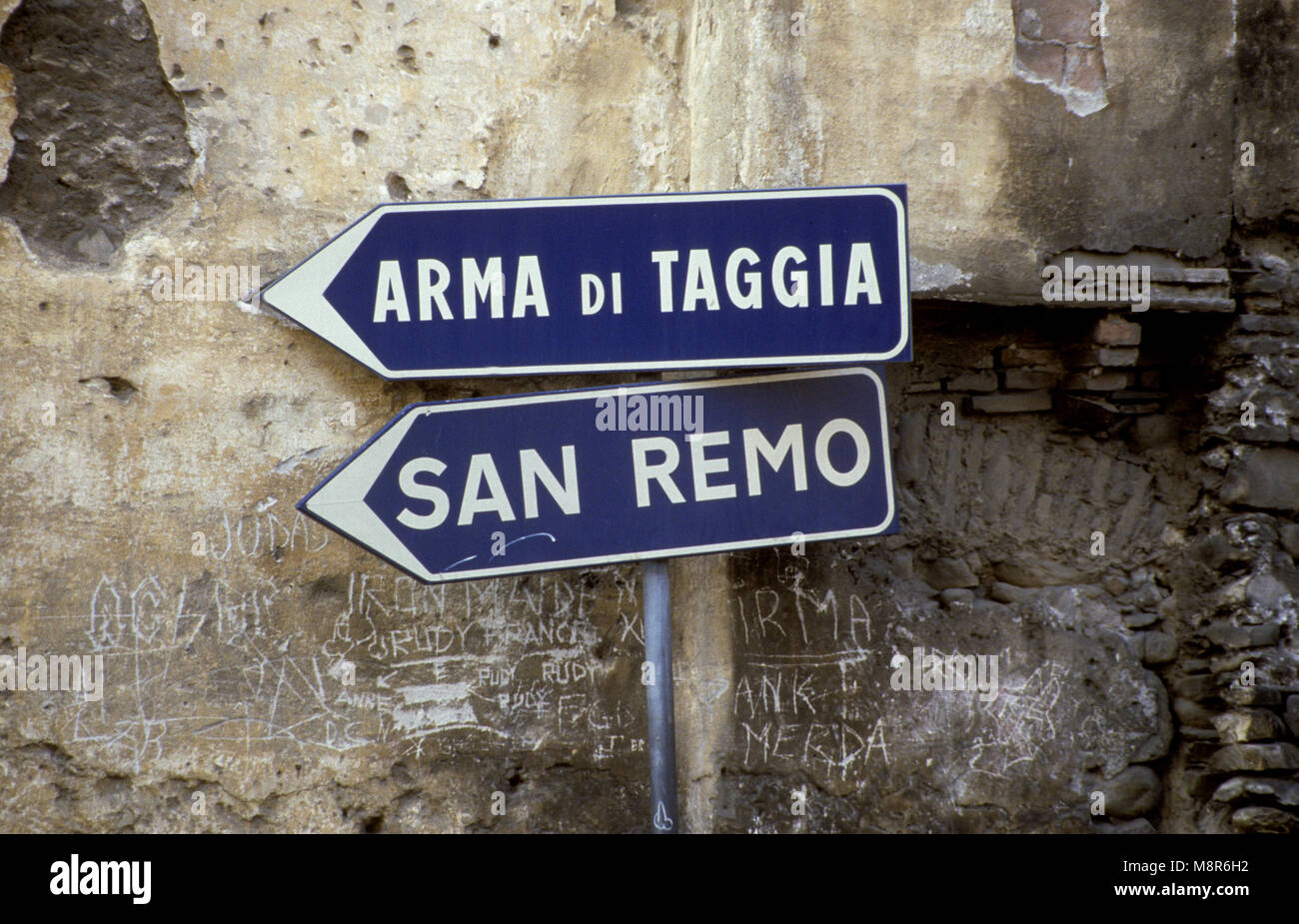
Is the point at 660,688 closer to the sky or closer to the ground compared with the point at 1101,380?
closer to the ground

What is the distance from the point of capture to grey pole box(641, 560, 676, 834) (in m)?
2.08

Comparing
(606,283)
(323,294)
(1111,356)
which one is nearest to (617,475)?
(606,283)

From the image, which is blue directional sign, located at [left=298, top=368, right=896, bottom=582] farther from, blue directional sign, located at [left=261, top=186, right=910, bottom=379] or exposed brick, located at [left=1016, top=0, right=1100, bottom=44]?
exposed brick, located at [left=1016, top=0, right=1100, bottom=44]

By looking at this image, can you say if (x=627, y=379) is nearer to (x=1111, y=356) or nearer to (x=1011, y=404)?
(x=1011, y=404)

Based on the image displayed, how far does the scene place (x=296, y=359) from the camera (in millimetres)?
2465

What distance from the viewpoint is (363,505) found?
6.37 ft

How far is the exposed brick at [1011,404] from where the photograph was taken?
276cm

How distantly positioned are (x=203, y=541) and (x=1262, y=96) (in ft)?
10.1

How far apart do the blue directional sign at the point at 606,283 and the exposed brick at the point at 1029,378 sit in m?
0.85

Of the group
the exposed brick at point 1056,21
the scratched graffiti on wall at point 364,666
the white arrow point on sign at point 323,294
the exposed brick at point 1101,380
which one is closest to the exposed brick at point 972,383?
the exposed brick at point 1101,380

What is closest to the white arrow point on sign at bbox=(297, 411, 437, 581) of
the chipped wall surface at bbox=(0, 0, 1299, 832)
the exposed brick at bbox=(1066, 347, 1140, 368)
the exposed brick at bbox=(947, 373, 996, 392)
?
the chipped wall surface at bbox=(0, 0, 1299, 832)

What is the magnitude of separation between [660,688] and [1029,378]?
144 cm

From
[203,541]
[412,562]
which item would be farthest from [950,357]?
[203,541]

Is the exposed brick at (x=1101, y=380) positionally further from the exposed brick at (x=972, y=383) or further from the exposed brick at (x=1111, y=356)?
the exposed brick at (x=972, y=383)
